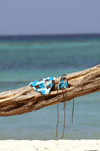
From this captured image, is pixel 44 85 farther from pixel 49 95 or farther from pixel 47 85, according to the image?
pixel 49 95

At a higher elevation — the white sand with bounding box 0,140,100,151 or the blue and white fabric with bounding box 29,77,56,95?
the blue and white fabric with bounding box 29,77,56,95

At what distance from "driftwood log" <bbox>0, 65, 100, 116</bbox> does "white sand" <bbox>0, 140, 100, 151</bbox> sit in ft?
3.54

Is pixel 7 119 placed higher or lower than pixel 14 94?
higher

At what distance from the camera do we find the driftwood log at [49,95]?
4148 millimetres

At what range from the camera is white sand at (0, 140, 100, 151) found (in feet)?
16.8

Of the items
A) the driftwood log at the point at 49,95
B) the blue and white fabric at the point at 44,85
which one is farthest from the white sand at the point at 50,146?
the blue and white fabric at the point at 44,85

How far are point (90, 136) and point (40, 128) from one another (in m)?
1.00

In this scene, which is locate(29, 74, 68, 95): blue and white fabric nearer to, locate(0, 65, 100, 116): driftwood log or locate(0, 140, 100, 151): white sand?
locate(0, 65, 100, 116): driftwood log

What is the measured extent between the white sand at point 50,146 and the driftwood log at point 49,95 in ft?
3.54

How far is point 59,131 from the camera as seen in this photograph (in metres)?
6.63

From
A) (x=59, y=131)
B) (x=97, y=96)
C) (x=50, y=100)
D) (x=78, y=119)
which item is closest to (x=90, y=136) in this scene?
(x=59, y=131)

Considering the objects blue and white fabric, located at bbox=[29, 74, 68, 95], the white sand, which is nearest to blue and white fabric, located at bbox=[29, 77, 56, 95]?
blue and white fabric, located at bbox=[29, 74, 68, 95]

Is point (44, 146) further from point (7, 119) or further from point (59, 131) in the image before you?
point (7, 119)

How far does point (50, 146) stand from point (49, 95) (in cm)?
132
